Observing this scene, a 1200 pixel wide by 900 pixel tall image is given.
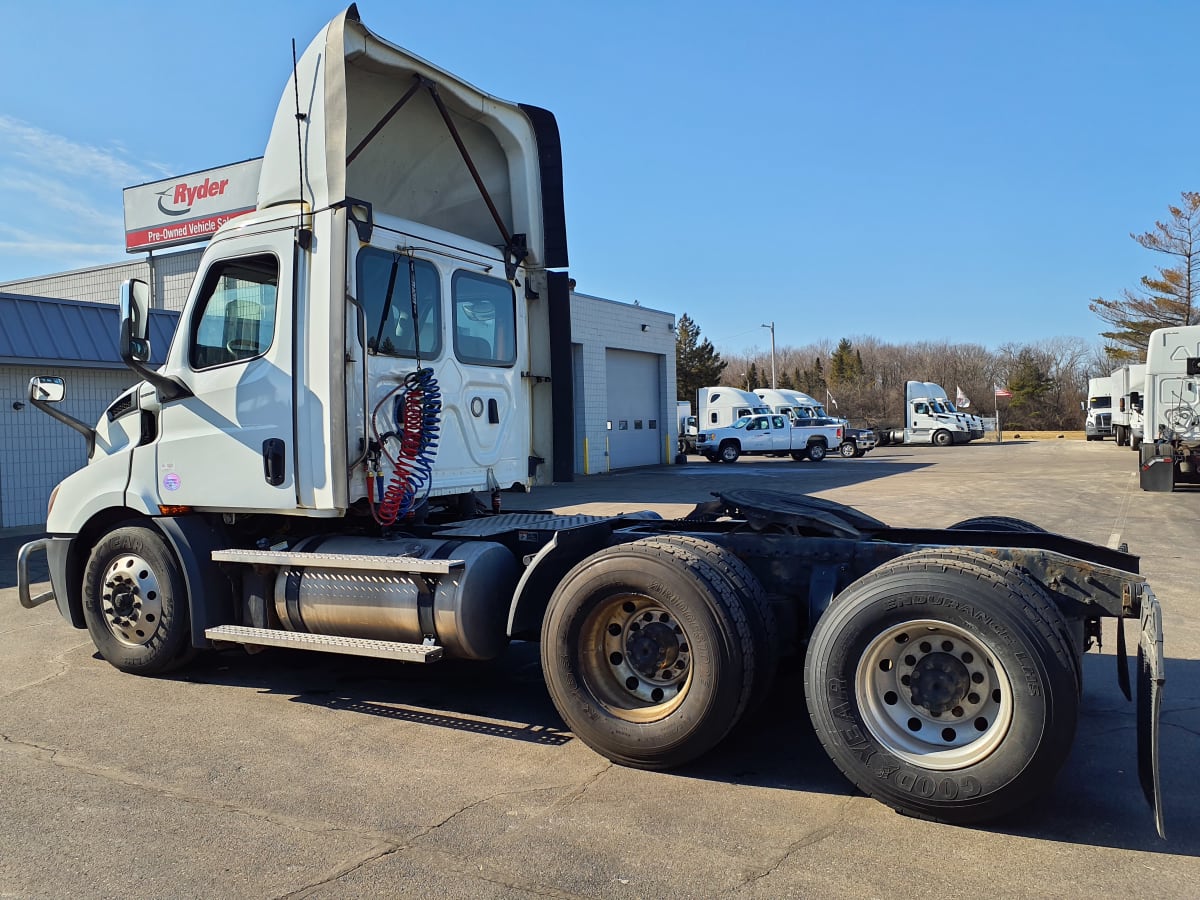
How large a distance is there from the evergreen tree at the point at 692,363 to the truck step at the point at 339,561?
2607 inches

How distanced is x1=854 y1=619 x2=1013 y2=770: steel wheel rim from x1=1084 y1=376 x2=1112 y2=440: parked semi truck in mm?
50767

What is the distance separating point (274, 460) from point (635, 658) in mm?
2716

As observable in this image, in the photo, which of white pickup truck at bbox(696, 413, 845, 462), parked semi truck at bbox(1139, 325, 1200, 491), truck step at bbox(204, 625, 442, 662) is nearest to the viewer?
truck step at bbox(204, 625, 442, 662)

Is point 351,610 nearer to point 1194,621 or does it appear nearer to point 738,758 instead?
point 738,758

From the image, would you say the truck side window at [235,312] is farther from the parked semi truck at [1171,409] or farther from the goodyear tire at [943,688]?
the parked semi truck at [1171,409]

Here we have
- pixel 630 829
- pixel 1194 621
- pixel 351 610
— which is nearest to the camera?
pixel 630 829

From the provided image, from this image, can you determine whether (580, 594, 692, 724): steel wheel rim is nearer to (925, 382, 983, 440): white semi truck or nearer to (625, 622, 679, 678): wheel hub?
(625, 622, 679, 678): wheel hub

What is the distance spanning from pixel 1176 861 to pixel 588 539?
305 centimetres

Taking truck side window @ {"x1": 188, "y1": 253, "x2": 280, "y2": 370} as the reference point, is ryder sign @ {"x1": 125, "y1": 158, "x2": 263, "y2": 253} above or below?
above

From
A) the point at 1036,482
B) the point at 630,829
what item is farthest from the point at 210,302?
the point at 1036,482

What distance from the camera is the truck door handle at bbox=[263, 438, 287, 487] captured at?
5.98m

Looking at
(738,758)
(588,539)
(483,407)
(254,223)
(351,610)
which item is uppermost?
(254,223)

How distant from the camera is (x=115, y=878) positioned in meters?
3.66

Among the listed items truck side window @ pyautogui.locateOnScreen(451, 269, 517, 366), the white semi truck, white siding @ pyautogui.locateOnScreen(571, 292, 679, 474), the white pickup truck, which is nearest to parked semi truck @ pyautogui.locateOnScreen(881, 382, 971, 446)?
the white semi truck
